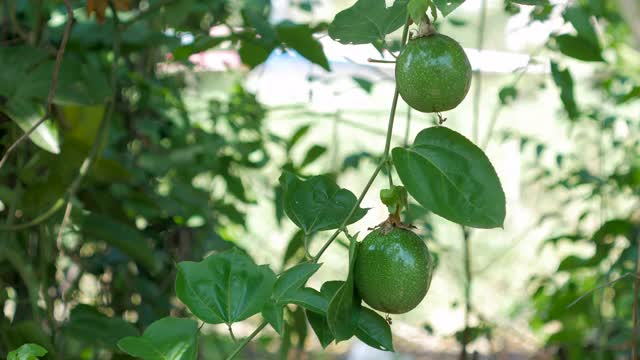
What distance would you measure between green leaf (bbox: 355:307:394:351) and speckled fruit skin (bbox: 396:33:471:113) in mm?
177

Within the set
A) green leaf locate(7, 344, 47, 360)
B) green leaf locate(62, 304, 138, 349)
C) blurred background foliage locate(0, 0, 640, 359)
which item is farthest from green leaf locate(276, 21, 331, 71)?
green leaf locate(7, 344, 47, 360)

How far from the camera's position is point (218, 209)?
1.95 m

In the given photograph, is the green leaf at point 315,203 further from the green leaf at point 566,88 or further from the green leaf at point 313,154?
the green leaf at point 313,154

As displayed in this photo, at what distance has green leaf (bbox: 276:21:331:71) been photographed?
4.02 feet

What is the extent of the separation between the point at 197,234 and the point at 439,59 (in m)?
1.22

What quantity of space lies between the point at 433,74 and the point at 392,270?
0.16 meters

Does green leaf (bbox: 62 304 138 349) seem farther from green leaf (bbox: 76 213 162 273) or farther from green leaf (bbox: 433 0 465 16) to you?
green leaf (bbox: 433 0 465 16)

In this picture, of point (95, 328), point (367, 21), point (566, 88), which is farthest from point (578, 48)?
point (95, 328)

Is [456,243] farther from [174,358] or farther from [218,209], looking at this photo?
[174,358]

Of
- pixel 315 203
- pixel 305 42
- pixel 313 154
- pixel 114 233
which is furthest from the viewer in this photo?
pixel 313 154

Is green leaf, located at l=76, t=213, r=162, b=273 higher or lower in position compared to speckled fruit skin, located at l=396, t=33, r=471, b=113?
lower

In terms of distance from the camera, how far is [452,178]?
0.77 m

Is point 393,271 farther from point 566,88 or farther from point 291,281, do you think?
point 566,88

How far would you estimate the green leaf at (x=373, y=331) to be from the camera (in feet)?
2.61
